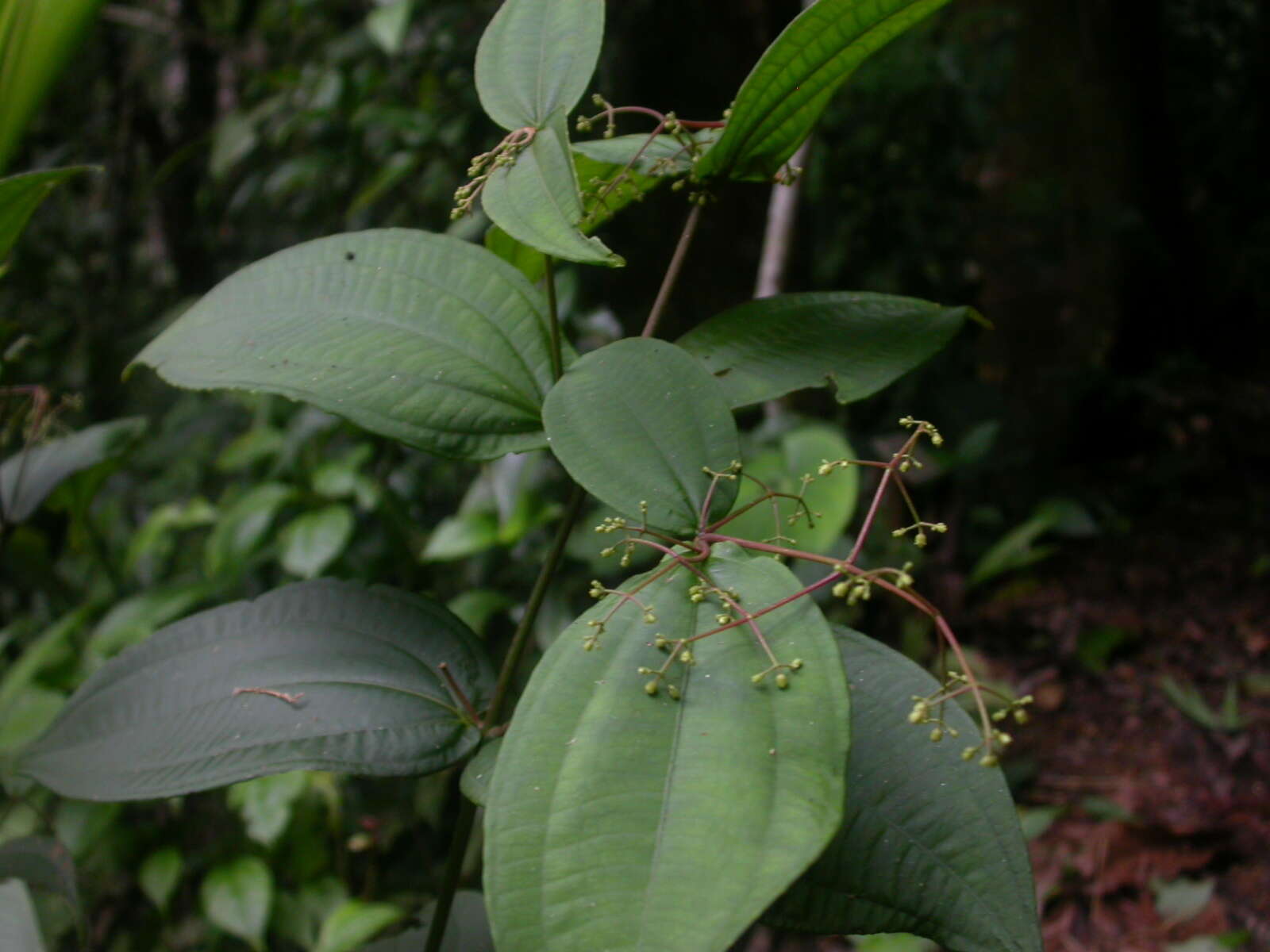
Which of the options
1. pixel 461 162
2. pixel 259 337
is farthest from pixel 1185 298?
pixel 259 337

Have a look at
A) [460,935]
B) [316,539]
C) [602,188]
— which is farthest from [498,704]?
→ [316,539]

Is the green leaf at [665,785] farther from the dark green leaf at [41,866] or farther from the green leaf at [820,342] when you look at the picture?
the dark green leaf at [41,866]

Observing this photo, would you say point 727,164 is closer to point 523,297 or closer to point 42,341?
point 523,297

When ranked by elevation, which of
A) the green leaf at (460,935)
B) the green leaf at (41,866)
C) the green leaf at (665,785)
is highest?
the green leaf at (665,785)

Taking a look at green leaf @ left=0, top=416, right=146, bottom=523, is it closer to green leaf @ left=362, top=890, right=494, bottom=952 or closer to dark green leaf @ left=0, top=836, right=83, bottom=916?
dark green leaf @ left=0, top=836, right=83, bottom=916

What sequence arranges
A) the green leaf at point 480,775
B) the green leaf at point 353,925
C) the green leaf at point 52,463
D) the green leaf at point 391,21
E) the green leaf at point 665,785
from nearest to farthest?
the green leaf at point 665,785
the green leaf at point 480,775
the green leaf at point 52,463
the green leaf at point 353,925
the green leaf at point 391,21

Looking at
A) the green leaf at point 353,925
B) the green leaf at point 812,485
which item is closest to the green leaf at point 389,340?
the green leaf at point 812,485
